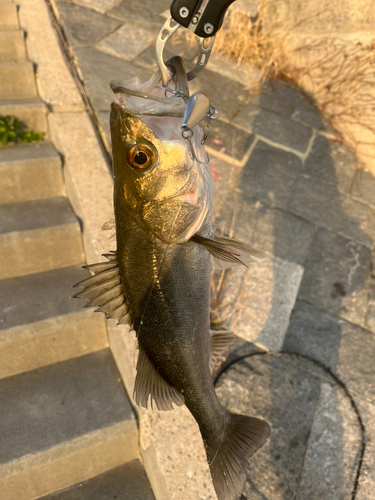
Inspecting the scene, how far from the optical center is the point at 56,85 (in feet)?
12.8

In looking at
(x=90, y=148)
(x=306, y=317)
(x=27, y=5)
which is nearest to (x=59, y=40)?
(x=27, y=5)

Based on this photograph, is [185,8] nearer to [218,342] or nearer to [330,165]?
[218,342]

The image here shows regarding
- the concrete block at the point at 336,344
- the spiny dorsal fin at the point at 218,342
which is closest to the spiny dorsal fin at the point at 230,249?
the spiny dorsal fin at the point at 218,342

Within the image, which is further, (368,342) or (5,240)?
(368,342)

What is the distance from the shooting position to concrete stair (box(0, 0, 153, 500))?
2.61 meters

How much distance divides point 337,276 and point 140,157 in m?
2.96

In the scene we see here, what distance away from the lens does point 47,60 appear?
4062 mm

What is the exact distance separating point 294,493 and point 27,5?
5674 millimetres

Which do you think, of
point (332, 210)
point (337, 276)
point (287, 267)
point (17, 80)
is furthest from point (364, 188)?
point (17, 80)

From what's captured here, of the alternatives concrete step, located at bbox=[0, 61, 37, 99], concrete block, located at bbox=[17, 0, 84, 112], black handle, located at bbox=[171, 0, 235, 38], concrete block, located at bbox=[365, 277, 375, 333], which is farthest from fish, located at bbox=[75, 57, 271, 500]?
concrete step, located at bbox=[0, 61, 37, 99]

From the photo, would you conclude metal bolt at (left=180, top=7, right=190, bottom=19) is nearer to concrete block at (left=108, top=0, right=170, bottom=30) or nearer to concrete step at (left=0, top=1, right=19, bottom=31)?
concrete step at (left=0, top=1, right=19, bottom=31)

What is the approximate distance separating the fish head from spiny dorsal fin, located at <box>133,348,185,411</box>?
661 mm

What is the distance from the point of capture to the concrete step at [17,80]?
149 inches

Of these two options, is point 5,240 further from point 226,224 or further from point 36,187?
point 226,224
